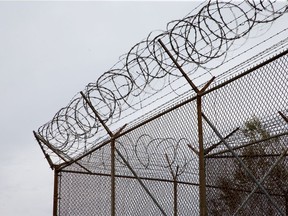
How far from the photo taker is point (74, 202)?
768 cm

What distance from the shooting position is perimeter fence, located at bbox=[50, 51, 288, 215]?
4.84m

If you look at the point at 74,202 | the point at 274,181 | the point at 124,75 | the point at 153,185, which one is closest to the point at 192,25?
the point at 124,75

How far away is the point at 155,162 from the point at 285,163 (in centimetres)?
199

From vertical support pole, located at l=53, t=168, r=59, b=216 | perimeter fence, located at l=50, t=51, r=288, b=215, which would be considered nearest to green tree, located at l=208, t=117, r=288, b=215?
perimeter fence, located at l=50, t=51, r=288, b=215

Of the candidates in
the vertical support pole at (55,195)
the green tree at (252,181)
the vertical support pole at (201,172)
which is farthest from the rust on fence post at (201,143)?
the vertical support pole at (55,195)

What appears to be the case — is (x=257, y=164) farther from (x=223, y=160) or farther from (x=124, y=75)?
(x=124, y=75)

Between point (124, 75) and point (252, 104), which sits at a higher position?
point (124, 75)

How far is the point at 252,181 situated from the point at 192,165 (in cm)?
71

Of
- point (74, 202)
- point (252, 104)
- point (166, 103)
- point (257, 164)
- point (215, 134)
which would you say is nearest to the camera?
point (252, 104)

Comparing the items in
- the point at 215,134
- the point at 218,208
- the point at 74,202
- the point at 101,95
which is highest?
the point at 101,95

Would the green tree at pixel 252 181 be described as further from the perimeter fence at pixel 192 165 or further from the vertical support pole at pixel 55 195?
the vertical support pole at pixel 55 195

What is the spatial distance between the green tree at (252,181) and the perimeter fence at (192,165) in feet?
0.04

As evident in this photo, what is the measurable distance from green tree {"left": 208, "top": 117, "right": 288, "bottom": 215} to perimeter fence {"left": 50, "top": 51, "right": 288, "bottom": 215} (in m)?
0.01

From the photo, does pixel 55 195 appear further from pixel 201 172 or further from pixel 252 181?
pixel 201 172
